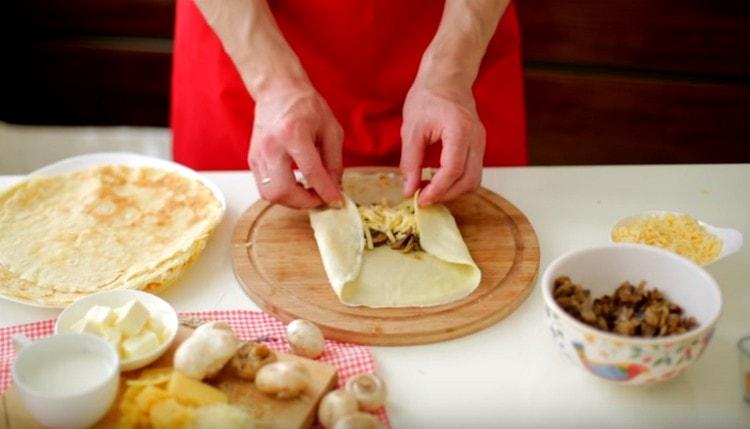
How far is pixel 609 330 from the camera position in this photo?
3.67ft

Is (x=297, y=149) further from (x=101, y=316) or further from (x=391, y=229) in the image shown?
(x=101, y=316)

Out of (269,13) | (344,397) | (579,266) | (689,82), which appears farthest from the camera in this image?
(689,82)

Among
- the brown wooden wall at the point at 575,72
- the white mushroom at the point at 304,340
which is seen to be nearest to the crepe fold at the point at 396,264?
the white mushroom at the point at 304,340

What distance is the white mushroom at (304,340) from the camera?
1172 mm

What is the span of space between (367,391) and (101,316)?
14.5 inches

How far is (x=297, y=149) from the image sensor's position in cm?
143

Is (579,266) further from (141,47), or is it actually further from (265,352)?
(141,47)

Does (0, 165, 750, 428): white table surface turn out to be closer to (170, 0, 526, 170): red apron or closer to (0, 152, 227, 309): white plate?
(0, 152, 227, 309): white plate

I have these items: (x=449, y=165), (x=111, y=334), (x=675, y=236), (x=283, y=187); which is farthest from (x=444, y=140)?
(x=111, y=334)

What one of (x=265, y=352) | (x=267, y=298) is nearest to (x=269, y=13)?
(x=267, y=298)

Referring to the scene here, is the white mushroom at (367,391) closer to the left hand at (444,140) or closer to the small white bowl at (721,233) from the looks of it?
the left hand at (444,140)

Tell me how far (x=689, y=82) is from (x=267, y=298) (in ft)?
7.73

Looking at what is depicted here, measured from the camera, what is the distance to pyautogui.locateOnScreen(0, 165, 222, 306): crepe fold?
4.35ft

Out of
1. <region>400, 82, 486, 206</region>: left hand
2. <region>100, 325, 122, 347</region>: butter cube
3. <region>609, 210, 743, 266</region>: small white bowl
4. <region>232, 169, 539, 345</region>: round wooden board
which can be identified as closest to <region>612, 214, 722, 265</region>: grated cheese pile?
<region>609, 210, 743, 266</region>: small white bowl
